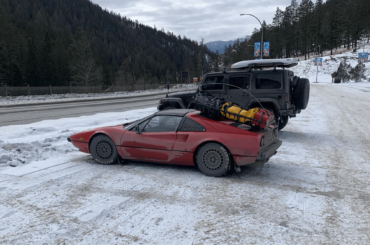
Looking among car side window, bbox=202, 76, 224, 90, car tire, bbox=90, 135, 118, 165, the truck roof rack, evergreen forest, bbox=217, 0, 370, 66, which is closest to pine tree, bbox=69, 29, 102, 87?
car side window, bbox=202, 76, 224, 90

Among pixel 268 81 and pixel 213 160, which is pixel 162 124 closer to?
pixel 213 160

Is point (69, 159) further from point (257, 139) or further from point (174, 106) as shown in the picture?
point (174, 106)

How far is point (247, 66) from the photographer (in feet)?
31.2

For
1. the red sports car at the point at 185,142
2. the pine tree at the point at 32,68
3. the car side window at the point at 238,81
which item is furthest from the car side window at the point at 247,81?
the pine tree at the point at 32,68

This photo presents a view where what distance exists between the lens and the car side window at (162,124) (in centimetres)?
579

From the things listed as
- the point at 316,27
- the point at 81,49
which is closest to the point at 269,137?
the point at 81,49

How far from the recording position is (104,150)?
20.5ft

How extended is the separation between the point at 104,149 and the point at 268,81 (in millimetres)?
5599

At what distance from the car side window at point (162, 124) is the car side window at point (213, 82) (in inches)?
164

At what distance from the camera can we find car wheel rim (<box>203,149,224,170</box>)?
527 cm

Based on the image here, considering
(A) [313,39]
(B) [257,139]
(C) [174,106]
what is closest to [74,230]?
(B) [257,139]

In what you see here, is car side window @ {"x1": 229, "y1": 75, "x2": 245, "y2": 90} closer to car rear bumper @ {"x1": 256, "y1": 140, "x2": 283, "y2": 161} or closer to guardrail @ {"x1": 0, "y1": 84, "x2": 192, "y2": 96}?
car rear bumper @ {"x1": 256, "y1": 140, "x2": 283, "y2": 161}

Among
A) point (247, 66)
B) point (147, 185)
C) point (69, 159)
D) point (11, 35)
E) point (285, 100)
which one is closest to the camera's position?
point (147, 185)

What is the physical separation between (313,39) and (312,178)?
353 ft
